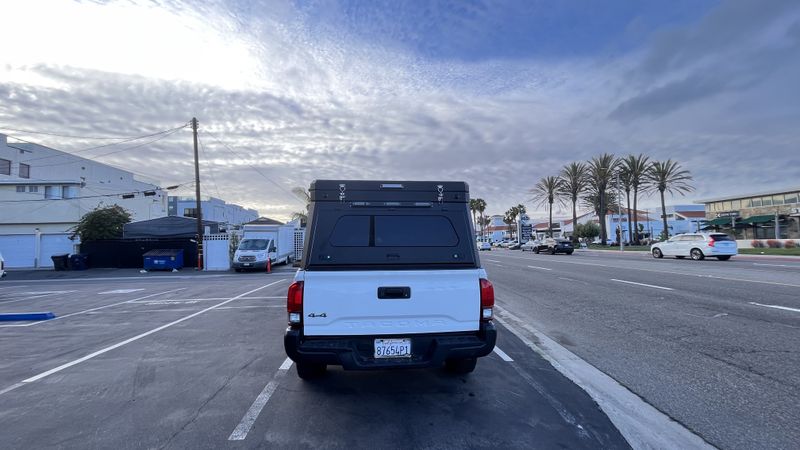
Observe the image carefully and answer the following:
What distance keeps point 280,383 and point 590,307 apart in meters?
7.77

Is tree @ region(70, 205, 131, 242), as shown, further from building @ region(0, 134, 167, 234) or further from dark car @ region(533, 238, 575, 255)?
dark car @ region(533, 238, 575, 255)

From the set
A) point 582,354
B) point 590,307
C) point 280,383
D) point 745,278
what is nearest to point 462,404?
point 280,383

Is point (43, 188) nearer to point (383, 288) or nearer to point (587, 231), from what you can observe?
point (383, 288)

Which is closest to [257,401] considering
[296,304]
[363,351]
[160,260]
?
[296,304]

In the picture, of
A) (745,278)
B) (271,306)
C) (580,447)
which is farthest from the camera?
(745,278)

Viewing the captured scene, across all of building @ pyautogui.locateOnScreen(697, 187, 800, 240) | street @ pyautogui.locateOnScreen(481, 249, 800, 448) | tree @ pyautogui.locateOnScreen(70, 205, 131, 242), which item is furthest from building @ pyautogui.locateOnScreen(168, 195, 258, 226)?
building @ pyautogui.locateOnScreen(697, 187, 800, 240)

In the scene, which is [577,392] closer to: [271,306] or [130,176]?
[271,306]

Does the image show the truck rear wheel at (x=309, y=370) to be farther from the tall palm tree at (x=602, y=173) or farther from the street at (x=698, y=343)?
the tall palm tree at (x=602, y=173)

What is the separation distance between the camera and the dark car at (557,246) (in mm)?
37062

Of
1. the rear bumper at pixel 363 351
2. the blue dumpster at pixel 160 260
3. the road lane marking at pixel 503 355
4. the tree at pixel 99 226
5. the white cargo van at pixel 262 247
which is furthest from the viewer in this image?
the tree at pixel 99 226

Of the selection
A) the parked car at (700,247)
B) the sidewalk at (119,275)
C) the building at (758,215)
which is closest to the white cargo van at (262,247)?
the sidewalk at (119,275)

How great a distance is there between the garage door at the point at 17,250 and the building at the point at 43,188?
752cm

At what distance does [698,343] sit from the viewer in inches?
251

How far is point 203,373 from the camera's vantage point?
549 cm
